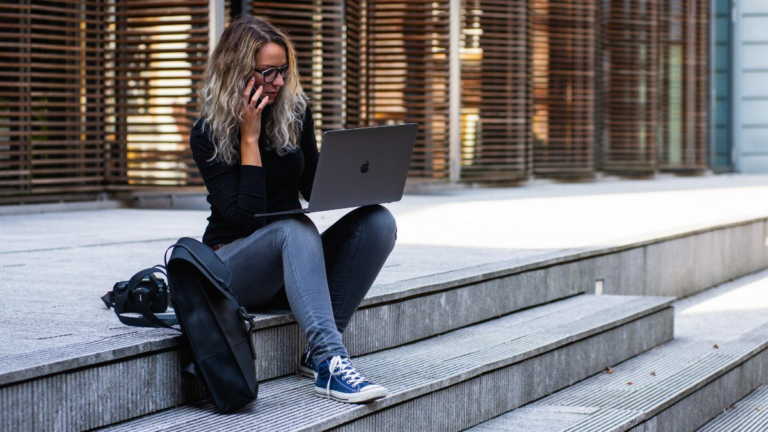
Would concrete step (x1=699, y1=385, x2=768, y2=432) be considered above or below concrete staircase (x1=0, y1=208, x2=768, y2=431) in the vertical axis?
below

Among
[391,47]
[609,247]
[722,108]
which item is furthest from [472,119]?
[722,108]

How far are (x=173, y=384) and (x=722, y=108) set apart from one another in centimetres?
1975

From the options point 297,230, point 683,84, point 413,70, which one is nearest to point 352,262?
point 297,230

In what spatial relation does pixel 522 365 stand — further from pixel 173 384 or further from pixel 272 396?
pixel 173 384

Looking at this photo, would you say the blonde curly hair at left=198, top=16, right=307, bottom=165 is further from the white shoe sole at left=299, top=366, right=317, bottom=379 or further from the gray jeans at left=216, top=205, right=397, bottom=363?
the white shoe sole at left=299, top=366, right=317, bottom=379

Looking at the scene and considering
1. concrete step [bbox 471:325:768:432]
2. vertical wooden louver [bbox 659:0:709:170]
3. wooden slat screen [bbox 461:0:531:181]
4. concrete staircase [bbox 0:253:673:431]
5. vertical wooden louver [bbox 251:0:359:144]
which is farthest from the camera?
vertical wooden louver [bbox 659:0:709:170]

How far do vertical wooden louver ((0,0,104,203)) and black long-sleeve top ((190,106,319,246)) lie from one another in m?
5.80

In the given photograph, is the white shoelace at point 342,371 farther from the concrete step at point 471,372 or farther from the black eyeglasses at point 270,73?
the black eyeglasses at point 270,73

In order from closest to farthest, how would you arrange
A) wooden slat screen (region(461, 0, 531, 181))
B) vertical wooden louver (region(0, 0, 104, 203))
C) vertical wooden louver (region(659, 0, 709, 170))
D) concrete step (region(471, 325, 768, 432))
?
concrete step (region(471, 325, 768, 432)), vertical wooden louver (region(0, 0, 104, 203)), wooden slat screen (region(461, 0, 531, 181)), vertical wooden louver (region(659, 0, 709, 170))

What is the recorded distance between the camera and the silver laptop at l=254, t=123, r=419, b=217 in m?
3.40

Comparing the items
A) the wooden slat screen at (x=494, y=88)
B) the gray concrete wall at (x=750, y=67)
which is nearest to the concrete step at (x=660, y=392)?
the wooden slat screen at (x=494, y=88)

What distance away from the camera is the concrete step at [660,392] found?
4.02 m

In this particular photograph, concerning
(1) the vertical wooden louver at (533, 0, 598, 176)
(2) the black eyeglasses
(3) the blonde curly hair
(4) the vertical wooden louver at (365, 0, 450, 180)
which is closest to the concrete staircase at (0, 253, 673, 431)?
(3) the blonde curly hair

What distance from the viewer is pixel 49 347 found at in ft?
9.73
